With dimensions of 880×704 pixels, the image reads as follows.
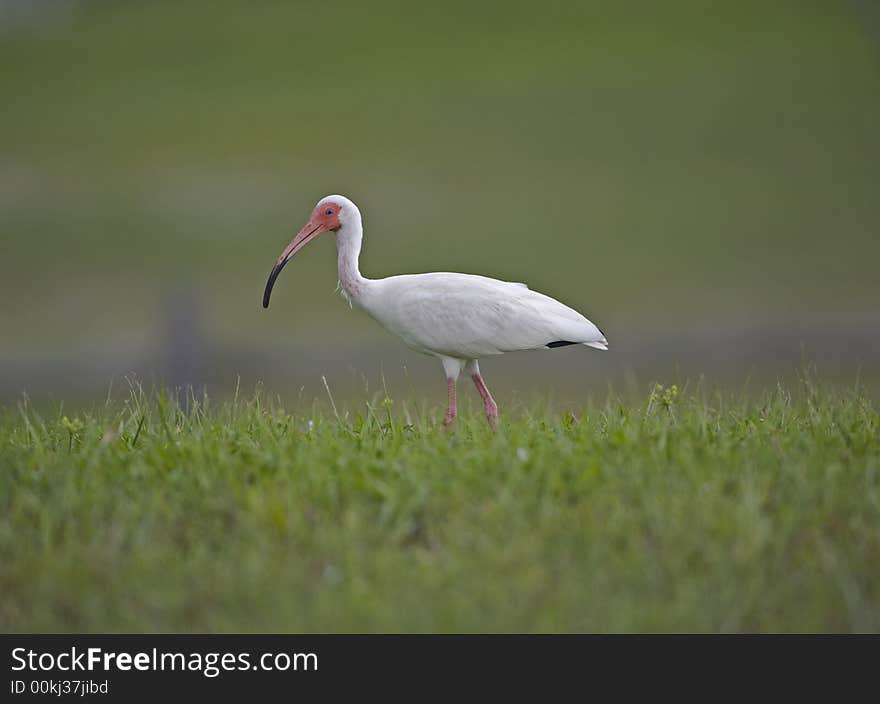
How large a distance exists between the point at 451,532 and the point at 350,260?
2.82 meters

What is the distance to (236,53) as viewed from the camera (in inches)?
1083

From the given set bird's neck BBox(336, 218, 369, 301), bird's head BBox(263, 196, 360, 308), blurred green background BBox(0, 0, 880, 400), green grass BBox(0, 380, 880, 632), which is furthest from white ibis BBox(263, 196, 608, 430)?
blurred green background BBox(0, 0, 880, 400)

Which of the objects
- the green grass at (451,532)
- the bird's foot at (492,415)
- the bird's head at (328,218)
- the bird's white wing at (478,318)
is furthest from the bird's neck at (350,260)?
the green grass at (451,532)

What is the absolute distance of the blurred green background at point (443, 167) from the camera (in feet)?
51.0

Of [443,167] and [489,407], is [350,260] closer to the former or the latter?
[489,407]

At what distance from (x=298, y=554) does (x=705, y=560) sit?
1441mm

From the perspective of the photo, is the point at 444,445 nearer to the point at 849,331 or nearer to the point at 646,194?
the point at 849,331

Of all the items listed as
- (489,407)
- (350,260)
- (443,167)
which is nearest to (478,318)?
(489,407)

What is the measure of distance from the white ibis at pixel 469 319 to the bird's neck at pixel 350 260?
0.33ft

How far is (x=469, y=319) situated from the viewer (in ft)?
22.2

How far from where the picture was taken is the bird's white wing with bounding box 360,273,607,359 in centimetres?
671

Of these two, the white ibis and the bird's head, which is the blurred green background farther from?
the white ibis

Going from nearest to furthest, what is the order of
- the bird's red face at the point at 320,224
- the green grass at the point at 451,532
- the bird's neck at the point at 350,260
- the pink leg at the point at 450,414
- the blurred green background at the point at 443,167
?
the green grass at the point at 451,532, the pink leg at the point at 450,414, the bird's neck at the point at 350,260, the bird's red face at the point at 320,224, the blurred green background at the point at 443,167

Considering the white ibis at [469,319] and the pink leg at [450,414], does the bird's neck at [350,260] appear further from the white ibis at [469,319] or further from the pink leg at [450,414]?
the pink leg at [450,414]
